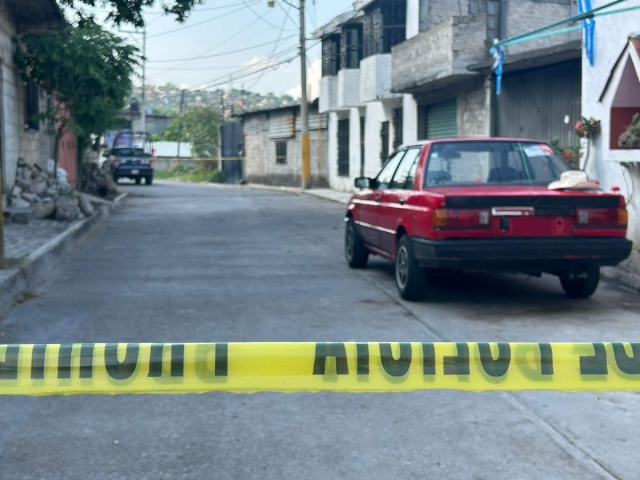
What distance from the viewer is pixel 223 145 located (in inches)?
2143

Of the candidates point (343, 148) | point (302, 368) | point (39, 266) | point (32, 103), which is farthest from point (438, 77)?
point (302, 368)

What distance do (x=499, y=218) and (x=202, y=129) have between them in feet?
194

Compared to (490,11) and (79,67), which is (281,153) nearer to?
(490,11)

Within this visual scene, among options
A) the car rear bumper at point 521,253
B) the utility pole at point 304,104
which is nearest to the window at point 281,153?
the utility pole at point 304,104

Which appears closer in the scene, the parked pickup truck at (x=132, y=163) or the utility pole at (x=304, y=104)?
the utility pole at (x=304, y=104)

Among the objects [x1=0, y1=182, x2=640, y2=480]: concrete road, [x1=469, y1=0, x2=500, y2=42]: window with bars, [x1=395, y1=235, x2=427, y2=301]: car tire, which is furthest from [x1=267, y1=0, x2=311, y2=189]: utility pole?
[x1=395, y1=235, x2=427, y2=301]: car tire

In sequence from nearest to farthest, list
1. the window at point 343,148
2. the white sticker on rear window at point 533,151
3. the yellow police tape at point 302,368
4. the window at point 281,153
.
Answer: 1. the yellow police tape at point 302,368
2. the white sticker on rear window at point 533,151
3. the window at point 343,148
4. the window at point 281,153

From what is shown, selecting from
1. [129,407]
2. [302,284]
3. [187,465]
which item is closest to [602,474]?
[187,465]

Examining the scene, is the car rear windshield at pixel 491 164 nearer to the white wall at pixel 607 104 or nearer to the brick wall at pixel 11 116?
the white wall at pixel 607 104

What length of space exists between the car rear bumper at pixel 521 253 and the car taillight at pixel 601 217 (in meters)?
0.14

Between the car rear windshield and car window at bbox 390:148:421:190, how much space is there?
0.30m

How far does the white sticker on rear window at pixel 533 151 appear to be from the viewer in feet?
30.4

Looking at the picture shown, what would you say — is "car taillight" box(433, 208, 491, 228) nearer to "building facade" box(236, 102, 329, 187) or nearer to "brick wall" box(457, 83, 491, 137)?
"brick wall" box(457, 83, 491, 137)

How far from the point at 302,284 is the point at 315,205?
53.0ft
